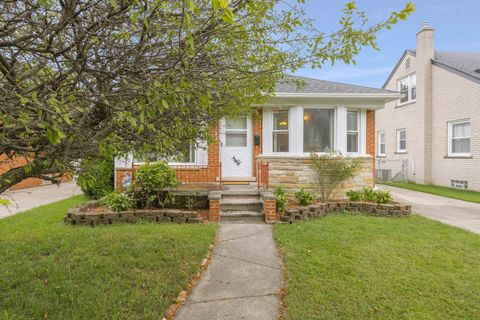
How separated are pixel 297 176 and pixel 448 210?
4196 mm

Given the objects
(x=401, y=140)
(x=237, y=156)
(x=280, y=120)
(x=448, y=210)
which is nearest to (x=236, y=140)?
(x=237, y=156)

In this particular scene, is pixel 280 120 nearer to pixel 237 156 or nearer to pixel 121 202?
pixel 237 156

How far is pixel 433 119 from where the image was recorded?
1437 centimetres

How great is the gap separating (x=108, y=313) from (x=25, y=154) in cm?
171

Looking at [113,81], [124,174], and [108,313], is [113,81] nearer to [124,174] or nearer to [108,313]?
[108,313]

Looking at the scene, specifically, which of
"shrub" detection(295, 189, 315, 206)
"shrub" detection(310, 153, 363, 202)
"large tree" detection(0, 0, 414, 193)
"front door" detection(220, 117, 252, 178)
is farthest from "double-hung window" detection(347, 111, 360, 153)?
"large tree" detection(0, 0, 414, 193)

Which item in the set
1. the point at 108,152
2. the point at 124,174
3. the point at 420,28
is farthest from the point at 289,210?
the point at 420,28

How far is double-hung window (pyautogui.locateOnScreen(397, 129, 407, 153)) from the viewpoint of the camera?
645 inches

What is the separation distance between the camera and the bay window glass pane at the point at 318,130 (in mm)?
9422

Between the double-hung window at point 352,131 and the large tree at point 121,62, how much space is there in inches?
261

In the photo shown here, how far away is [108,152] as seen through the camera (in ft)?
8.13

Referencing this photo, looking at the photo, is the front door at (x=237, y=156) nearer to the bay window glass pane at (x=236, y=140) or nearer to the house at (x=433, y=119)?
the bay window glass pane at (x=236, y=140)

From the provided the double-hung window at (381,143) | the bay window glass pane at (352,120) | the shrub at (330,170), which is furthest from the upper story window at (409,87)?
the shrub at (330,170)

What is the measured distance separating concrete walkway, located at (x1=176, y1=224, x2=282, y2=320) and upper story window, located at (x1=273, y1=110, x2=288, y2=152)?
4.48 meters
